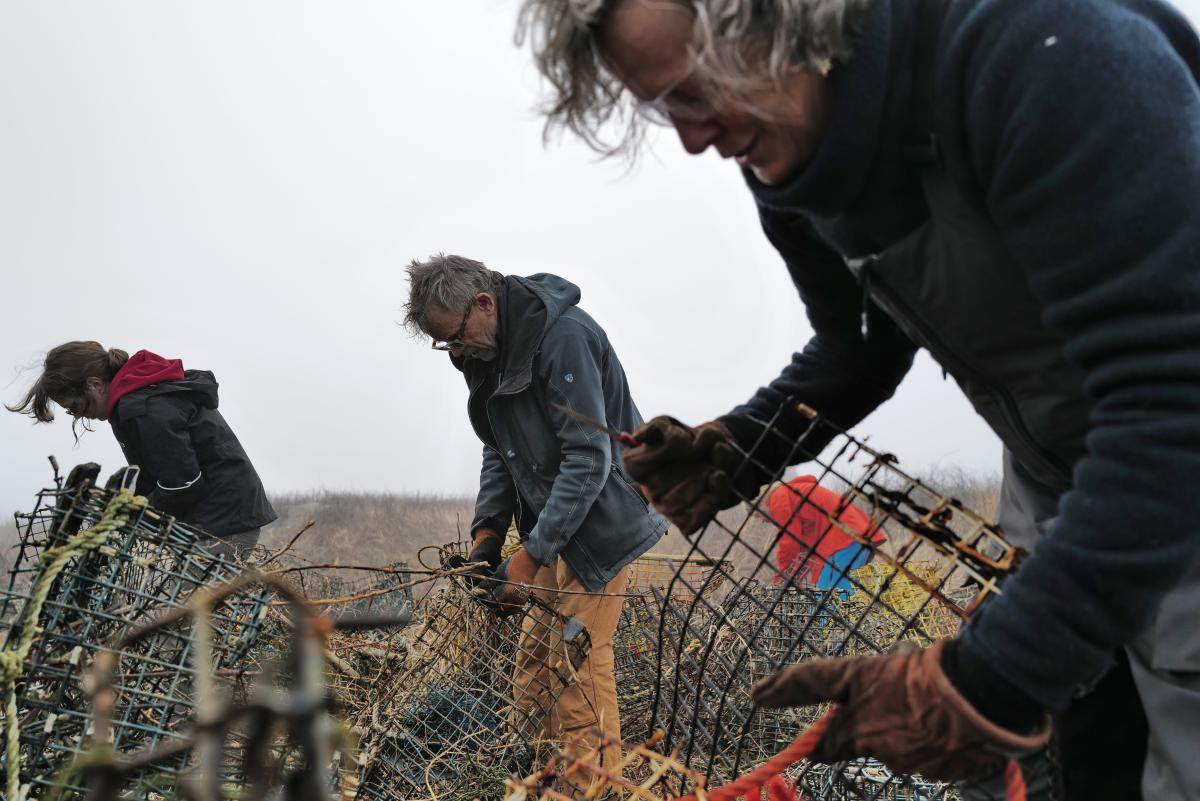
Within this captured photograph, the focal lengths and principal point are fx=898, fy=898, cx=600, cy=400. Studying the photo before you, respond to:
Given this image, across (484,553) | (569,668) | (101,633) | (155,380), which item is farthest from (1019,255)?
(155,380)

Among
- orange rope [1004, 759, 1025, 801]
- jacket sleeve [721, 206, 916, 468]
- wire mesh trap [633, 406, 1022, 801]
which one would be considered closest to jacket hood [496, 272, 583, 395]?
wire mesh trap [633, 406, 1022, 801]

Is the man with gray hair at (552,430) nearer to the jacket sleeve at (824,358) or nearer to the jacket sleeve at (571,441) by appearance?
the jacket sleeve at (571,441)

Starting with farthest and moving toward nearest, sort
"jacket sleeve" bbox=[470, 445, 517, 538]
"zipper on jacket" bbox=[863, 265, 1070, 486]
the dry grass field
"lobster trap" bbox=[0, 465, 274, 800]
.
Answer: the dry grass field, "jacket sleeve" bbox=[470, 445, 517, 538], "lobster trap" bbox=[0, 465, 274, 800], "zipper on jacket" bbox=[863, 265, 1070, 486]

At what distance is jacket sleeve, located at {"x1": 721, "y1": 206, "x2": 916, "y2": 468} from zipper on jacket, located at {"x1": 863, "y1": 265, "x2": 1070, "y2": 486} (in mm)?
304

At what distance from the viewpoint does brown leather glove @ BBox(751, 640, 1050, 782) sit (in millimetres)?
948

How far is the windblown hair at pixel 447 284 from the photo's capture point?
3.21 meters

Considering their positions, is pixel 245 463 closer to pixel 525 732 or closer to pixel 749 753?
pixel 525 732

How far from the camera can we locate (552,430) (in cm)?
326

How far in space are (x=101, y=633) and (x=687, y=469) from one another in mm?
1024

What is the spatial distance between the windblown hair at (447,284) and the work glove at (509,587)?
0.92 m

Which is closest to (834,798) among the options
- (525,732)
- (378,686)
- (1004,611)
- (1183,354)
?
(525,732)

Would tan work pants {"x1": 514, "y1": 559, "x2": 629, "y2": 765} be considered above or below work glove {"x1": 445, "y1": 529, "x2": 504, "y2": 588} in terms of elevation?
below

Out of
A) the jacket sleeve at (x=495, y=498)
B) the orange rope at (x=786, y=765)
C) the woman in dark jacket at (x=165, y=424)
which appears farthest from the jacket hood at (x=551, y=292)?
the orange rope at (x=786, y=765)

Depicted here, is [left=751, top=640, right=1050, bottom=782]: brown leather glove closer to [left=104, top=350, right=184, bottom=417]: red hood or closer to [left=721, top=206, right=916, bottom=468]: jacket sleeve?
[left=721, top=206, right=916, bottom=468]: jacket sleeve
